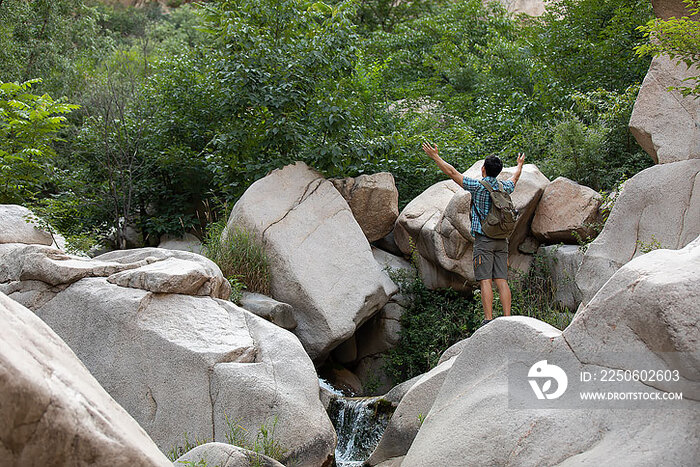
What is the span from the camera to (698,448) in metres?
3.37

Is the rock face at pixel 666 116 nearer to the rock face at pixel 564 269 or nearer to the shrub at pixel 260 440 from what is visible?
the rock face at pixel 564 269

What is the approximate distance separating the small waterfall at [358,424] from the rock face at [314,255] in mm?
1270

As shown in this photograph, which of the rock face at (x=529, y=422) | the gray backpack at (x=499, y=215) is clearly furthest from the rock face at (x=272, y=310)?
the rock face at (x=529, y=422)

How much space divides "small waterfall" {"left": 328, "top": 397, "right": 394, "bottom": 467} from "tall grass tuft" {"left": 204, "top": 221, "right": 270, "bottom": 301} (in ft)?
7.03

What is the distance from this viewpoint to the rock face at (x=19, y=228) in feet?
28.3

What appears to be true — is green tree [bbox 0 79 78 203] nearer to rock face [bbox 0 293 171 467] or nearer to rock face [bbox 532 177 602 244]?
rock face [bbox 532 177 602 244]

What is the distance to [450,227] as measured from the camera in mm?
9359

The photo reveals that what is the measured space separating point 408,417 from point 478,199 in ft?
9.18

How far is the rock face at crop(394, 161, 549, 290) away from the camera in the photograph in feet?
30.5

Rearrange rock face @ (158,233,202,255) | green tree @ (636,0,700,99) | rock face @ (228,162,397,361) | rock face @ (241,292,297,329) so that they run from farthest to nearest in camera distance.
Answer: rock face @ (158,233,202,255), rock face @ (228,162,397,361), rock face @ (241,292,297,329), green tree @ (636,0,700,99)

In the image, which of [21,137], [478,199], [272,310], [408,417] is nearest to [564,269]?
[478,199]

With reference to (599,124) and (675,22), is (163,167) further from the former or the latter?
(675,22)

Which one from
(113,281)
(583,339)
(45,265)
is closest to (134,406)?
(113,281)

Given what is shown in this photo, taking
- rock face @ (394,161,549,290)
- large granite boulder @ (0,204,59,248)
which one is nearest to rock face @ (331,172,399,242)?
rock face @ (394,161,549,290)
